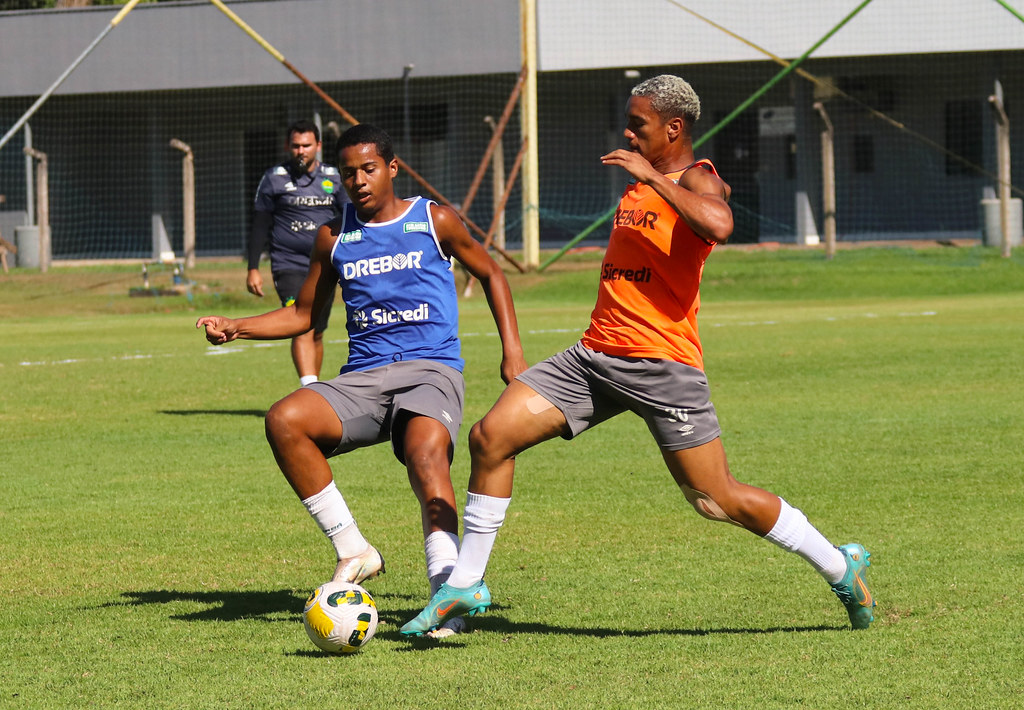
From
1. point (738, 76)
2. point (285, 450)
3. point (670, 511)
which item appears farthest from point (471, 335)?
point (738, 76)

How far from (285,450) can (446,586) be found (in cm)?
91

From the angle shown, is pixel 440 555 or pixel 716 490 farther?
pixel 440 555

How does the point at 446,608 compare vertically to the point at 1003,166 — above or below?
below

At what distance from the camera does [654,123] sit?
5211mm

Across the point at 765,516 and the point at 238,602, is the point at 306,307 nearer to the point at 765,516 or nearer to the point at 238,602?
the point at 238,602

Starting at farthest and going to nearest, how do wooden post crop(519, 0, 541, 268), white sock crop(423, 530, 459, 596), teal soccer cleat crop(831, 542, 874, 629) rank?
wooden post crop(519, 0, 541, 268)
white sock crop(423, 530, 459, 596)
teal soccer cleat crop(831, 542, 874, 629)

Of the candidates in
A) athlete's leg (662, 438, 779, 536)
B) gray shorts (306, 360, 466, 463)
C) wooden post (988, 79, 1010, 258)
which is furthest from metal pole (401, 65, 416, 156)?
athlete's leg (662, 438, 779, 536)

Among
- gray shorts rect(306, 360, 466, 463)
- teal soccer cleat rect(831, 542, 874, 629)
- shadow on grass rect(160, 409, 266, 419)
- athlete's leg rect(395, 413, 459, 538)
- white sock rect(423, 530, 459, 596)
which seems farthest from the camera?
shadow on grass rect(160, 409, 266, 419)

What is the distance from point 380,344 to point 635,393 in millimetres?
1290

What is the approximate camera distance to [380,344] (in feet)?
19.7

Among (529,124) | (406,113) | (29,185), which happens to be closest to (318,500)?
(529,124)

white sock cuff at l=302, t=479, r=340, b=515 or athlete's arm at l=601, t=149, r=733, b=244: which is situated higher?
athlete's arm at l=601, t=149, r=733, b=244

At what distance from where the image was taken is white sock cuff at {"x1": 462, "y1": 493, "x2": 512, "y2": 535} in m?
5.21

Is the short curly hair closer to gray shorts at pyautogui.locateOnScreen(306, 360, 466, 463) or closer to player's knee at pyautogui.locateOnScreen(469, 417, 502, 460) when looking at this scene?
player's knee at pyautogui.locateOnScreen(469, 417, 502, 460)
